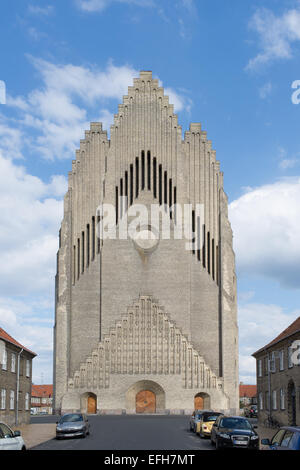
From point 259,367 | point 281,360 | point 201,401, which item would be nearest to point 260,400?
point 259,367

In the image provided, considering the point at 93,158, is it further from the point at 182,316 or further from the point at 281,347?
the point at 281,347

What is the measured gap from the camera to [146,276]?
71.3m

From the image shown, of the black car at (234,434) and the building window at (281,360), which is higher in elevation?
the building window at (281,360)

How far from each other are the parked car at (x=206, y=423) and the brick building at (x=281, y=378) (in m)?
8.26

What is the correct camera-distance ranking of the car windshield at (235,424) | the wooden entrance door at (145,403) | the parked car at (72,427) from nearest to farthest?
1. the car windshield at (235,424)
2. the parked car at (72,427)
3. the wooden entrance door at (145,403)

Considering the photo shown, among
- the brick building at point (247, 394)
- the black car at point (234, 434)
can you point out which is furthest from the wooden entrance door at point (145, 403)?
the brick building at point (247, 394)

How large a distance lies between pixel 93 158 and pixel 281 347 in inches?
1509

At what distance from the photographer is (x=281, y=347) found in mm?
43594

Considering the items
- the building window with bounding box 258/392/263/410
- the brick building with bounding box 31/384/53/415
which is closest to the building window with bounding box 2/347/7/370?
the building window with bounding box 258/392/263/410

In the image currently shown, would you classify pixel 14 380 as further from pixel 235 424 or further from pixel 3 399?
pixel 235 424

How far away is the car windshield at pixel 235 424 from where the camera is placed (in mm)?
24653

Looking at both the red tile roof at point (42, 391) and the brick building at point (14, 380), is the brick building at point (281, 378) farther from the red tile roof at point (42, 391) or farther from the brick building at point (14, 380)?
the red tile roof at point (42, 391)

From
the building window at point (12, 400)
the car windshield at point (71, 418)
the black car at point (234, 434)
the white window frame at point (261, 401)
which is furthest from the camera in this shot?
the white window frame at point (261, 401)
